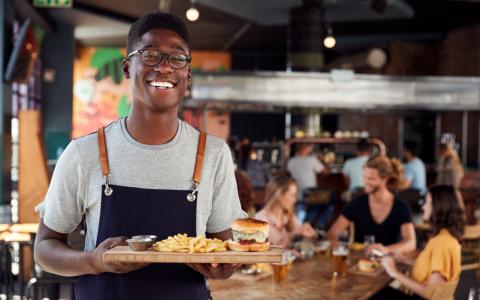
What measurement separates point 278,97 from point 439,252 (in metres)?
6.97

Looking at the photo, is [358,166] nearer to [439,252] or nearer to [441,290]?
[439,252]

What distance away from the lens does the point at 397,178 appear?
5.26 m

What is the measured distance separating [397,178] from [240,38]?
32.7ft

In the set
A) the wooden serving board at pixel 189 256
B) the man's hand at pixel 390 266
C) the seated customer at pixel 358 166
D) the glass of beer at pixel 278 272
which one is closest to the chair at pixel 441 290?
the man's hand at pixel 390 266

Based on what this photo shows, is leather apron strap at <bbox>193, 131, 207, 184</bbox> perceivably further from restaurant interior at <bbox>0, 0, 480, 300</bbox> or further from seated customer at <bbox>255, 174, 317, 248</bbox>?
seated customer at <bbox>255, 174, 317, 248</bbox>

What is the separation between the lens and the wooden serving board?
4.45ft

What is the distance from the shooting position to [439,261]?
3730 millimetres

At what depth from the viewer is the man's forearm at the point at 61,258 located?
1.44 metres

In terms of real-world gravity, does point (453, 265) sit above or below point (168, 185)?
below

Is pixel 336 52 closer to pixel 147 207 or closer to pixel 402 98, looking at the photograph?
pixel 402 98

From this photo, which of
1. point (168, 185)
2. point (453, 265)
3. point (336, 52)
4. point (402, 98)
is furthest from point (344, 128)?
point (168, 185)

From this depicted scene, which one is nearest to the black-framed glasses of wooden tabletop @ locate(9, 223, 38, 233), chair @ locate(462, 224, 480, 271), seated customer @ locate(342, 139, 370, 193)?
wooden tabletop @ locate(9, 223, 38, 233)

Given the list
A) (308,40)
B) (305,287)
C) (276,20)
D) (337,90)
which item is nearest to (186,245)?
(305,287)

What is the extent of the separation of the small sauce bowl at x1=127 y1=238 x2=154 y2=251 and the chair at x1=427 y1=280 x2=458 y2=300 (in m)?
2.59
